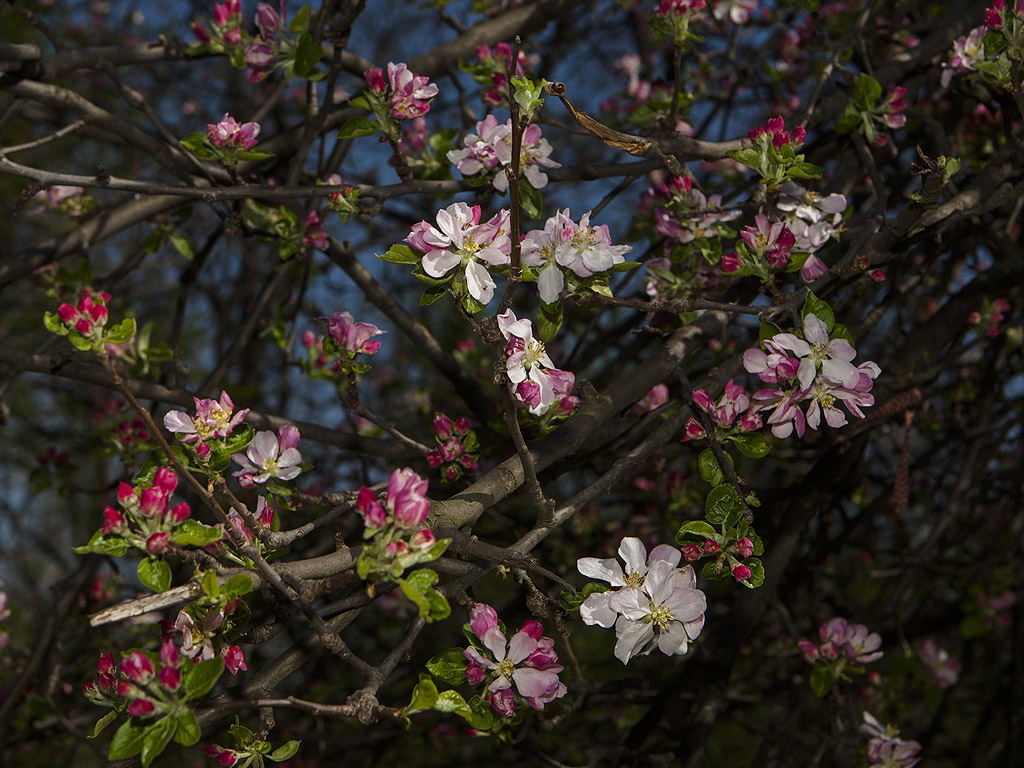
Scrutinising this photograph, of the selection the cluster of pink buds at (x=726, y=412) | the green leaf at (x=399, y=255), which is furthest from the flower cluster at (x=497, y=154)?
the cluster of pink buds at (x=726, y=412)

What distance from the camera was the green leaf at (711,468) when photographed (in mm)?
1411

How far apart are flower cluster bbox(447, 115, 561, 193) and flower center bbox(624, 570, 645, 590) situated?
0.84 metres

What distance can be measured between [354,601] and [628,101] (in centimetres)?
269

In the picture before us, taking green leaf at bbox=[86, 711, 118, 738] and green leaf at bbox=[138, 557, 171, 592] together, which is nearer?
green leaf at bbox=[138, 557, 171, 592]

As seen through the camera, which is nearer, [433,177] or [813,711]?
[433,177]

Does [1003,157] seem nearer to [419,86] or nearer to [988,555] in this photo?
[419,86]

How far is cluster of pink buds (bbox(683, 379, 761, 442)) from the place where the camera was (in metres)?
1.47

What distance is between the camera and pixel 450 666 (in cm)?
135

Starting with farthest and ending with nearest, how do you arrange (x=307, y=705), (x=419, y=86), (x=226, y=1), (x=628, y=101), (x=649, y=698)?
(x=628, y=101)
(x=649, y=698)
(x=226, y=1)
(x=419, y=86)
(x=307, y=705)

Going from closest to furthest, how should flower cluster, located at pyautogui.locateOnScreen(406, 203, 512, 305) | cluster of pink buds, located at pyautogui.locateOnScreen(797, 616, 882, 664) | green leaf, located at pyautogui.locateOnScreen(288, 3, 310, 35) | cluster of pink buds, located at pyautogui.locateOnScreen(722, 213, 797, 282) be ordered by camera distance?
flower cluster, located at pyautogui.locateOnScreen(406, 203, 512, 305), cluster of pink buds, located at pyautogui.locateOnScreen(722, 213, 797, 282), cluster of pink buds, located at pyautogui.locateOnScreen(797, 616, 882, 664), green leaf, located at pyautogui.locateOnScreen(288, 3, 310, 35)

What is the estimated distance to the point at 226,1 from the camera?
6.78 feet

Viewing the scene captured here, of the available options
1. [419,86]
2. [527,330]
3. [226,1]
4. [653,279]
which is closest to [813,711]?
[653,279]

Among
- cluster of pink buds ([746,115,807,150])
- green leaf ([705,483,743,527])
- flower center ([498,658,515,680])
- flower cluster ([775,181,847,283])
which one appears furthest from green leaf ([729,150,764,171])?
flower center ([498,658,515,680])

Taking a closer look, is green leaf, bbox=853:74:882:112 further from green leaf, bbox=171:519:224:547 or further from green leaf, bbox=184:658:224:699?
green leaf, bbox=184:658:224:699
